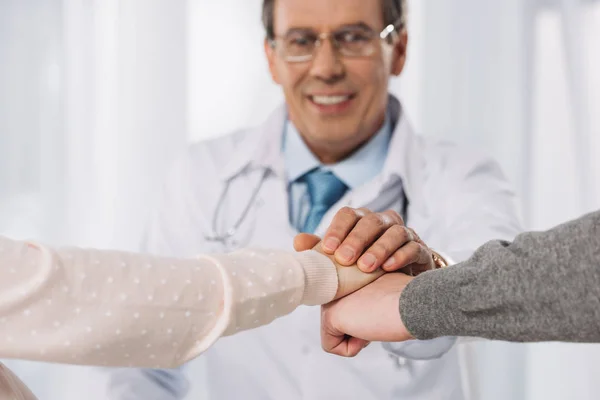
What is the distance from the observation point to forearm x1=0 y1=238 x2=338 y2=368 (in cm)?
73

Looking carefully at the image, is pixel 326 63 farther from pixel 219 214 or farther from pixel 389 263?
pixel 389 263

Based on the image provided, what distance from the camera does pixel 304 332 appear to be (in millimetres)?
1535

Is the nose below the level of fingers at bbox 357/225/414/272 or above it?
above

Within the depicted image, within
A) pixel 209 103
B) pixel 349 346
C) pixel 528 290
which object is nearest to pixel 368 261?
pixel 349 346

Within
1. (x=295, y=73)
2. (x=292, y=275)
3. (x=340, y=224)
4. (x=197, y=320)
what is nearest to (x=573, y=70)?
(x=295, y=73)

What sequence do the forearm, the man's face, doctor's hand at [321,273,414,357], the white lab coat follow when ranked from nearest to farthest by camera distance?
the forearm → doctor's hand at [321,273,414,357] → the white lab coat → the man's face

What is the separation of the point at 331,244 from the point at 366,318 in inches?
4.4

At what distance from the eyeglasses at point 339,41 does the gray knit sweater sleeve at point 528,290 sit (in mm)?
841

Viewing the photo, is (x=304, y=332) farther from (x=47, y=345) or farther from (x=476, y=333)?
(x=47, y=345)

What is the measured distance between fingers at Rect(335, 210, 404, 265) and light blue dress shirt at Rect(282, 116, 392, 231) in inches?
21.4

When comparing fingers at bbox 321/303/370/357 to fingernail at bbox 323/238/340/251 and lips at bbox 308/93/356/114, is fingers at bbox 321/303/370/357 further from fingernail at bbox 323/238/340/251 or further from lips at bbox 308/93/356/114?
lips at bbox 308/93/356/114

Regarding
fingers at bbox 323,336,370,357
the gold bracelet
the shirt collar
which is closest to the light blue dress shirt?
the shirt collar

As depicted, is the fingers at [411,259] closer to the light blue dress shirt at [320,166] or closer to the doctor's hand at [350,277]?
the doctor's hand at [350,277]

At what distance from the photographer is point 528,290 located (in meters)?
0.76
